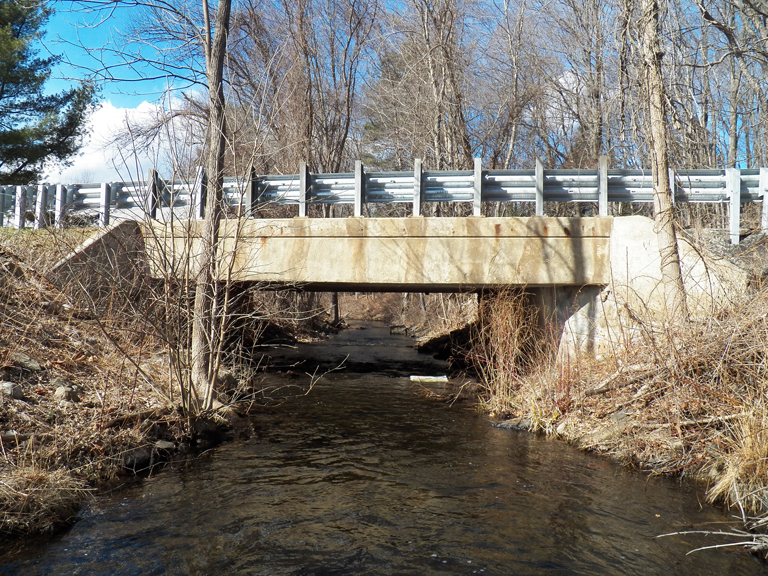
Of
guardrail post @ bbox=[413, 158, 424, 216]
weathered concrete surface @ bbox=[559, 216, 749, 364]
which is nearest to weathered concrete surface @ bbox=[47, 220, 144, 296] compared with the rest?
guardrail post @ bbox=[413, 158, 424, 216]

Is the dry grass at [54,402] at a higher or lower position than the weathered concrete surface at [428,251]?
lower

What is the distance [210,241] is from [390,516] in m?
4.71

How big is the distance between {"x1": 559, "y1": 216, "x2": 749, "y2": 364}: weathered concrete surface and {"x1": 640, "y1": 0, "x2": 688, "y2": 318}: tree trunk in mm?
250

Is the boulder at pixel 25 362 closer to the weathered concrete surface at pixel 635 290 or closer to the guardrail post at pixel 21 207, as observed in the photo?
the guardrail post at pixel 21 207

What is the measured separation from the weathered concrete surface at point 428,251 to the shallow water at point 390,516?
2955 millimetres

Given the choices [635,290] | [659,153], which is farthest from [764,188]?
[635,290]

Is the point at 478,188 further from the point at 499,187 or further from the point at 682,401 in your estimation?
the point at 682,401

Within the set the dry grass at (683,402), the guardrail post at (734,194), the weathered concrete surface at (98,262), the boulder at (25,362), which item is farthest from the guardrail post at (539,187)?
the boulder at (25,362)

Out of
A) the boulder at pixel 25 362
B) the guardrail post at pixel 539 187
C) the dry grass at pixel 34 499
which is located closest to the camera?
the dry grass at pixel 34 499

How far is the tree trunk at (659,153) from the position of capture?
8438 millimetres

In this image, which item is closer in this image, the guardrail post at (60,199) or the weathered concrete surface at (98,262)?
the weathered concrete surface at (98,262)

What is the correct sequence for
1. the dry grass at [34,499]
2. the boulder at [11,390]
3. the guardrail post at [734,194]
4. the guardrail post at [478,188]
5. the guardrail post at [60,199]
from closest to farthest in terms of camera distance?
the dry grass at [34,499], the boulder at [11,390], the guardrail post at [734,194], the guardrail post at [478,188], the guardrail post at [60,199]

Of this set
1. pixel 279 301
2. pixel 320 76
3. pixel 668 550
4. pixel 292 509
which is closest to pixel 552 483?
pixel 668 550

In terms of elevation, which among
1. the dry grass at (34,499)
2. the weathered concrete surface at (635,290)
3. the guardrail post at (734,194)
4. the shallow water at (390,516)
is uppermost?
the guardrail post at (734,194)
